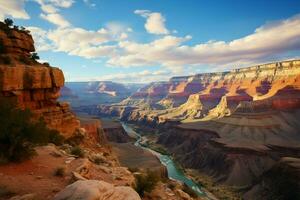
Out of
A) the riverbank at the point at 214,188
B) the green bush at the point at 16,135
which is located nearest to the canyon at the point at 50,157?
the green bush at the point at 16,135

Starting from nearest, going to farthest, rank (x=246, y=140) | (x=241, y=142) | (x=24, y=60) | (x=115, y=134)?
(x=24, y=60) → (x=241, y=142) → (x=246, y=140) → (x=115, y=134)

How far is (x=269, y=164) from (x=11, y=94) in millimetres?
62499

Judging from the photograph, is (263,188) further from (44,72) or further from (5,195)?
(5,195)

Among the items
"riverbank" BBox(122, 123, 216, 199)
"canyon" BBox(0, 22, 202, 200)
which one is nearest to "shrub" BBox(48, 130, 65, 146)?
"canyon" BBox(0, 22, 202, 200)

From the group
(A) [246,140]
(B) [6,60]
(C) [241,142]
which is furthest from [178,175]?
(B) [6,60]

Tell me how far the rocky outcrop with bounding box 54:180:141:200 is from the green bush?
8.44 m

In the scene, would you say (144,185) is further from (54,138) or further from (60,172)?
(54,138)

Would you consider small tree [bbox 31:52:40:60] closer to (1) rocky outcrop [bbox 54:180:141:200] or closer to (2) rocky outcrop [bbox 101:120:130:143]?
(1) rocky outcrop [bbox 54:180:141:200]

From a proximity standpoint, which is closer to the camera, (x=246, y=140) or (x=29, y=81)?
(x=29, y=81)

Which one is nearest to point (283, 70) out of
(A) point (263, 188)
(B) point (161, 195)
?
(A) point (263, 188)

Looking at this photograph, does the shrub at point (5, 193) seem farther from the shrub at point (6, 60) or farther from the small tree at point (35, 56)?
the small tree at point (35, 56)

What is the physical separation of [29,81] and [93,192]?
27.7 meters

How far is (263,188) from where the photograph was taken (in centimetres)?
6241

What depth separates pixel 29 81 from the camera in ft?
118
